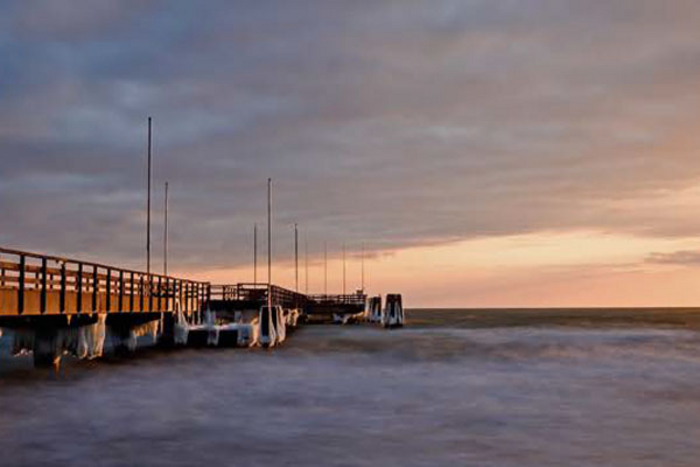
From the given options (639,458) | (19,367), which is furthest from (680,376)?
(19,367)

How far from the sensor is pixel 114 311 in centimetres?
4100

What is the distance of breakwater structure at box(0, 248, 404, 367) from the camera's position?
31556 millimetres

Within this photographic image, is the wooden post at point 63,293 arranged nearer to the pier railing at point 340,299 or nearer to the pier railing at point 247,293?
the pier railing at point 247,293

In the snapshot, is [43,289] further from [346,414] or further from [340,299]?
[340,299]

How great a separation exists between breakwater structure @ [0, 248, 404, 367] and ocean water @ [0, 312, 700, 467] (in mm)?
1634

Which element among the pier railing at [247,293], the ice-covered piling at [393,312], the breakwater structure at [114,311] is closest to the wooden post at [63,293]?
the breakwater structure at [114,311]

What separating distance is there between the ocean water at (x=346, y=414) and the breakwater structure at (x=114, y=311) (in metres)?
1.63

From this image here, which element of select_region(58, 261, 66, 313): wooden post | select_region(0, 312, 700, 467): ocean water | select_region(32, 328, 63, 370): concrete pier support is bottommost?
select_region(0, 312, 700, 467): ocean water

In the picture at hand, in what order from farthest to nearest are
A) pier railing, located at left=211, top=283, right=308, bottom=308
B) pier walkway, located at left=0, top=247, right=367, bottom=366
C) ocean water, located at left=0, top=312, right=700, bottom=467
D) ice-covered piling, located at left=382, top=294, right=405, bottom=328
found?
ice-covered piling, located at left=382, top=294, right=405, bottom=328
pier railing, located at left=211, top=283, right=308, bottom=308
pier walkway, located at left=0, top=247, right=367, bottom=366
ocean water, located at left=0, top=312, right=700, bottom=467

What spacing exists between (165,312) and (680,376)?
97.0 ft

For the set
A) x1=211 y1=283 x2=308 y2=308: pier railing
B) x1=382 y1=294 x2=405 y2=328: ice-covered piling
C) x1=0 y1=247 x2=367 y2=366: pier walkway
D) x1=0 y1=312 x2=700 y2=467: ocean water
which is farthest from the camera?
x1=382 y1=294 x2=405 y2=328: ice-covered piling

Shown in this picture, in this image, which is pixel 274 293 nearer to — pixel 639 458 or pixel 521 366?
pixel 521 366

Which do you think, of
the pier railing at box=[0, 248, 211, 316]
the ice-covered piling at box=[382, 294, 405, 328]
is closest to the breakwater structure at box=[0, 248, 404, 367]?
the pier railing at box=[0, 248, 211, 316]

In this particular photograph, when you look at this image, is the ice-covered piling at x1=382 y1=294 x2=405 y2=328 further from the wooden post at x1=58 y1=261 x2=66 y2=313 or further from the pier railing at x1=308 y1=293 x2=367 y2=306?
the wooden post at x1=58 y1=261 x2=66 y2=313
